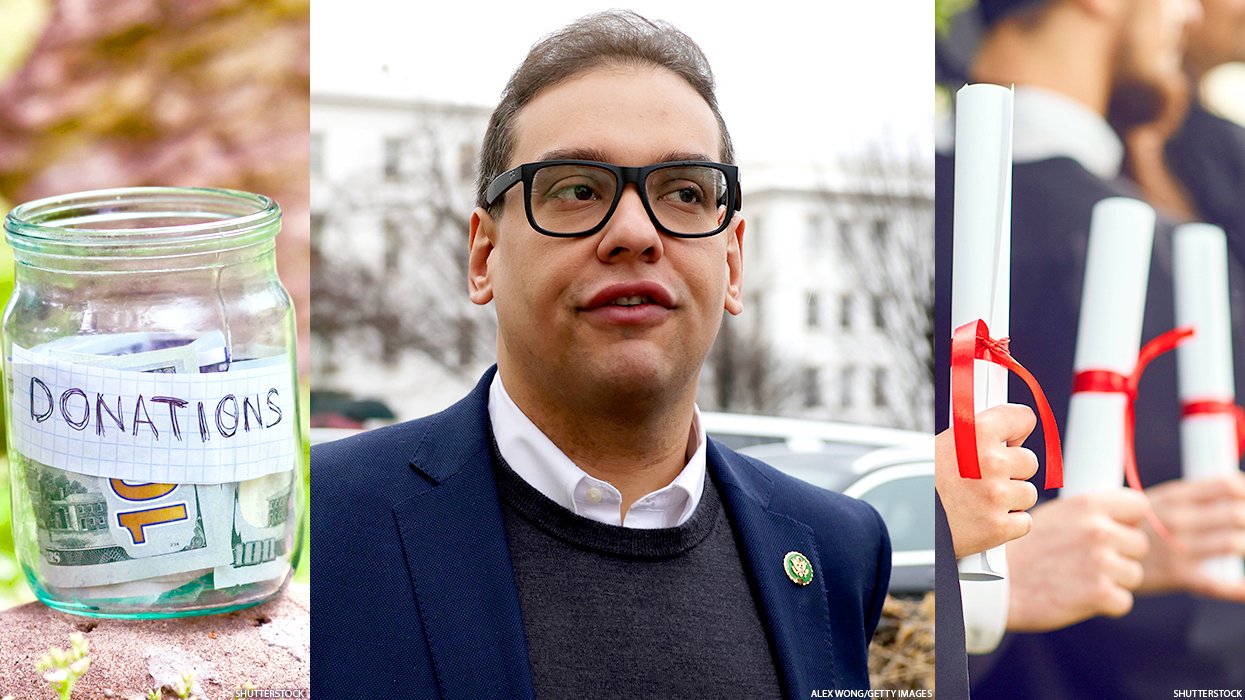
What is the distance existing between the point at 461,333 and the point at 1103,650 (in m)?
1.37

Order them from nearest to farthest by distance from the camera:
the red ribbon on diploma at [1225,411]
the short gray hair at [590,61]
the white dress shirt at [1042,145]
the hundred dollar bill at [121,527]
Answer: the hundred dollar bill at [121,527] → the short gray hair at [590,61] → the white dress shirt at [1042,145] → the red ribbon on diploma at [1225,411]

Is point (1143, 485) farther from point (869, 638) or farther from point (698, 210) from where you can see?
point (698, 210)

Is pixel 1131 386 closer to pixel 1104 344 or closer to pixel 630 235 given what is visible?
pixel 1104 344

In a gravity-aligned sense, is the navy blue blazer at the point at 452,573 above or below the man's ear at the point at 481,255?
below

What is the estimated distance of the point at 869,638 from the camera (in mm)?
1947

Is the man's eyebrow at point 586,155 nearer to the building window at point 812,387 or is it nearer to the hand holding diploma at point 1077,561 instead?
the building window at point 812,387

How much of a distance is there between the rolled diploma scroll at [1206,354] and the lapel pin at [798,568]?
933 millimetres

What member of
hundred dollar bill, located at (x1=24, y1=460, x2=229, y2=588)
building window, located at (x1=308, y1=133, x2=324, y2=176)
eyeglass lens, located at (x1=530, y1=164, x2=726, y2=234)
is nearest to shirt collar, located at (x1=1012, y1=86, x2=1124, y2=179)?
eyeglass lens, located at (x1=530, y1=164, x2=726, y2=234)

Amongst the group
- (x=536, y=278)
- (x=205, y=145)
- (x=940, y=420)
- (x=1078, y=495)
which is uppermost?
(x=205, y=145)

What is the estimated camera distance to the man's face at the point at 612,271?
1653 mm

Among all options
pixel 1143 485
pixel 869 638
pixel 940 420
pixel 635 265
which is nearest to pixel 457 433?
pixel 635 265

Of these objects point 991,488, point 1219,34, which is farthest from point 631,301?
point 1219,34

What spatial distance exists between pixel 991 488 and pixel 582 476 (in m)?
0.85

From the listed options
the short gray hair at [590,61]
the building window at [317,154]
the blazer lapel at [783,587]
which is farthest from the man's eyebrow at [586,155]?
the building window at [317,154]
